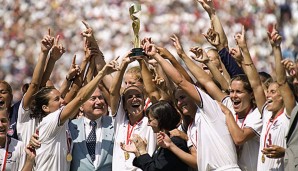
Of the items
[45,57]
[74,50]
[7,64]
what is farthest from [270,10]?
[45,57]

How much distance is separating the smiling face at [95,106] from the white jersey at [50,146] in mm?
485

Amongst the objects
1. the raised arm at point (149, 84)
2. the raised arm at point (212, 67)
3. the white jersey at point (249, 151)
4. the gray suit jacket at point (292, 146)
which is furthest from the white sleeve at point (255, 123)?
the raised arm at point (149, 84)

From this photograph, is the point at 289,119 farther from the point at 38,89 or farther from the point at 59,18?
the point at 59,18

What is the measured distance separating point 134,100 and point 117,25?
11194 millimetres

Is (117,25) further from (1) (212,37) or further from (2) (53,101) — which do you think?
(2) (53,101)

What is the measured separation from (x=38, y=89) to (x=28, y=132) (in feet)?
1.51

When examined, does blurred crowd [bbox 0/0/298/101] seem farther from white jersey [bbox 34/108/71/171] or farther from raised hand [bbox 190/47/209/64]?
white jersey [bbox 34/108/71/171]

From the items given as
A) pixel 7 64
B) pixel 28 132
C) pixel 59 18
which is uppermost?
pixel 59 18

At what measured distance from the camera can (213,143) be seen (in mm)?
8531

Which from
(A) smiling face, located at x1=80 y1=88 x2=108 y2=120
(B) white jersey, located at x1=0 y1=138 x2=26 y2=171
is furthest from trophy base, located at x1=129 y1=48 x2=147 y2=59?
(B) white jersey, located at x1=0 y1=138 x2=26 y2=171

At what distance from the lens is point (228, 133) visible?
8594 mm

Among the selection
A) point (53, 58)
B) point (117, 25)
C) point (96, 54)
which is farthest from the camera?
point (117, 25)

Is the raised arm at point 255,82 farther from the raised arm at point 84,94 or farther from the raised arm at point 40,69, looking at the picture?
the raised arm at point 40,69

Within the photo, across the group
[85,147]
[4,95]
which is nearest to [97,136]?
[85,147]
